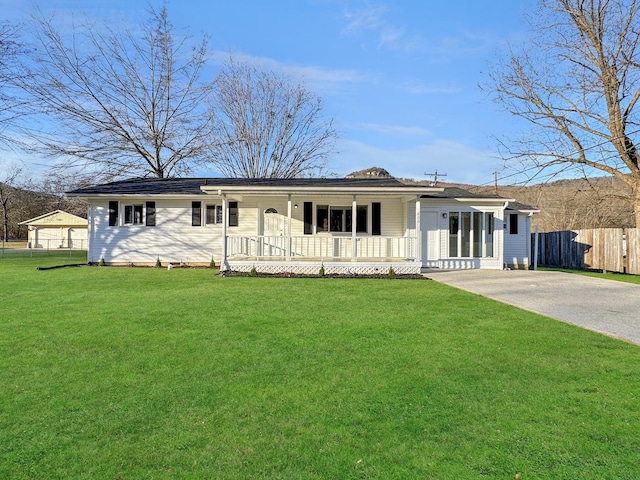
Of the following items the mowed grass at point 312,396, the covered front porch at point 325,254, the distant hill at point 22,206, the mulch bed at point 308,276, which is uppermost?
the distant hill at point 22,206

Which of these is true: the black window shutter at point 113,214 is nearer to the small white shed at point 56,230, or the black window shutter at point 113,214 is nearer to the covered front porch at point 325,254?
the covered front porch at point 325,254

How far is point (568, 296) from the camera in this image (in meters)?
8.81

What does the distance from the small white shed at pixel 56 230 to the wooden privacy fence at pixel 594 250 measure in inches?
1608

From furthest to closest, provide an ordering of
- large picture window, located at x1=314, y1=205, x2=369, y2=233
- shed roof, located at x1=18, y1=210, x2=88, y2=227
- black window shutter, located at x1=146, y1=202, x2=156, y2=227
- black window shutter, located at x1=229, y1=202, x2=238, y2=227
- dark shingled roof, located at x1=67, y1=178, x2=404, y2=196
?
shed roof, located at x1=18, y1=210, x2=88, y2=227
black window shutter, located at x1=146, y1=202, x2=156, y2=227
black window shutter, located at x1=229, y1=202, x2=238, y2=227
large picture window, located at x1=314, y1=205, x2=369, y2=233
dark shingled roof, located at x1=67, y1=178, x2=404, y2=196

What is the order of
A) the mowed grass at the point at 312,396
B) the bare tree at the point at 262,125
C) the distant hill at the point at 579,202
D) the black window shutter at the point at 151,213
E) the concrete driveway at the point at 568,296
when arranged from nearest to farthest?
the mowed grass at the point at 312,396 → the concrete driveway at the point at 568,296 → the black window shutter at the point at 151,213 → the distant hill at the point at 579,202 → the bare tree at the point at 262,125

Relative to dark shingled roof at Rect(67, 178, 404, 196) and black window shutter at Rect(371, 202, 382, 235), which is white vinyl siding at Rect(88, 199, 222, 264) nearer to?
dark shingled roof at Rect(67, 178, 404, 196)

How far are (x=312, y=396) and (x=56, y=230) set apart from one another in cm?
4540

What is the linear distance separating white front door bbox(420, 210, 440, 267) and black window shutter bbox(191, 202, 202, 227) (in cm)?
892

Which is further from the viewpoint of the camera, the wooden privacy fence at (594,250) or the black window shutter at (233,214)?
the black window shutter at (233,214)

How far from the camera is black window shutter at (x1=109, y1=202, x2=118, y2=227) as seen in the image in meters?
15.7

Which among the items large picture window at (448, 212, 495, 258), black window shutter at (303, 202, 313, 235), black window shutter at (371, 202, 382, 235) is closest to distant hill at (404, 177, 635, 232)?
large picture window at (448, 212, 495, 258)

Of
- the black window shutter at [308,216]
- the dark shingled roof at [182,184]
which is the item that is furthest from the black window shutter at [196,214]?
the black window shutter at [308,216]

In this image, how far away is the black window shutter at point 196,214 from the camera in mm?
15805

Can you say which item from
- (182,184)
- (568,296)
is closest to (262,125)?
(182,184)
